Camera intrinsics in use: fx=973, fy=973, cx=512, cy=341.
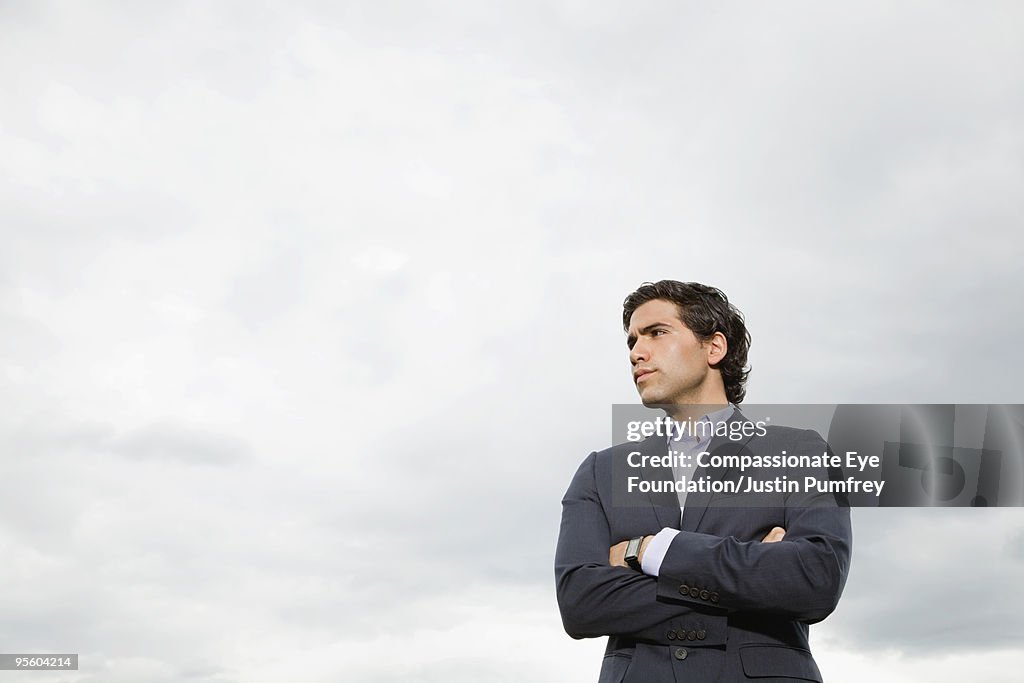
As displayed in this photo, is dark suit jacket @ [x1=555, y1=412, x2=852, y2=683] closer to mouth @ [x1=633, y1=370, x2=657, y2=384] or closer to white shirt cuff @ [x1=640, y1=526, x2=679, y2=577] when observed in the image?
white shirt cuff @ [x1=640, y1=526, x2=679, y2=577]

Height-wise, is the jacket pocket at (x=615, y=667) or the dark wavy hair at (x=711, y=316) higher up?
the dark wavy hair at (x=711, y=316)

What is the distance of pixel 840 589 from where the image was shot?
14.3ft

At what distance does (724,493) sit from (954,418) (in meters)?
3.73

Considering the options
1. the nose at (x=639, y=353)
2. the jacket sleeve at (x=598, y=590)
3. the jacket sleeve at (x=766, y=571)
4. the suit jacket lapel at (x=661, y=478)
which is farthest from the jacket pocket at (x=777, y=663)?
the nose at (x=639, y=353)

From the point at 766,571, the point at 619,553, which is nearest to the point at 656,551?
the point at 619,553

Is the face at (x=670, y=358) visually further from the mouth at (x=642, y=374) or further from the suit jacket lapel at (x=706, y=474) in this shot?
the suit jacket lapel at (x=706, y=474)

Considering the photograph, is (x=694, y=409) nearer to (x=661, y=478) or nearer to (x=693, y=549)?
(x=661, y=478)

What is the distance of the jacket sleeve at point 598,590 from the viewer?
173 inches

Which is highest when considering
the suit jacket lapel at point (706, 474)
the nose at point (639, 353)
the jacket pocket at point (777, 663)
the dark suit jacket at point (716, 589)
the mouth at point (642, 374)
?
the nose at point (639, 353)

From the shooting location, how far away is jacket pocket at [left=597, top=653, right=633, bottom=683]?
4.44 metres

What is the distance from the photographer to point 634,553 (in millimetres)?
4598

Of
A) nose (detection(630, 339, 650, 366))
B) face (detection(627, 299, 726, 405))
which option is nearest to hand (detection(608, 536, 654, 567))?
face (detection(627, 299, 726, 405))

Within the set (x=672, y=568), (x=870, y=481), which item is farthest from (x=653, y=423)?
(x=870, y=481)

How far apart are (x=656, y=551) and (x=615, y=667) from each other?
567 mm
